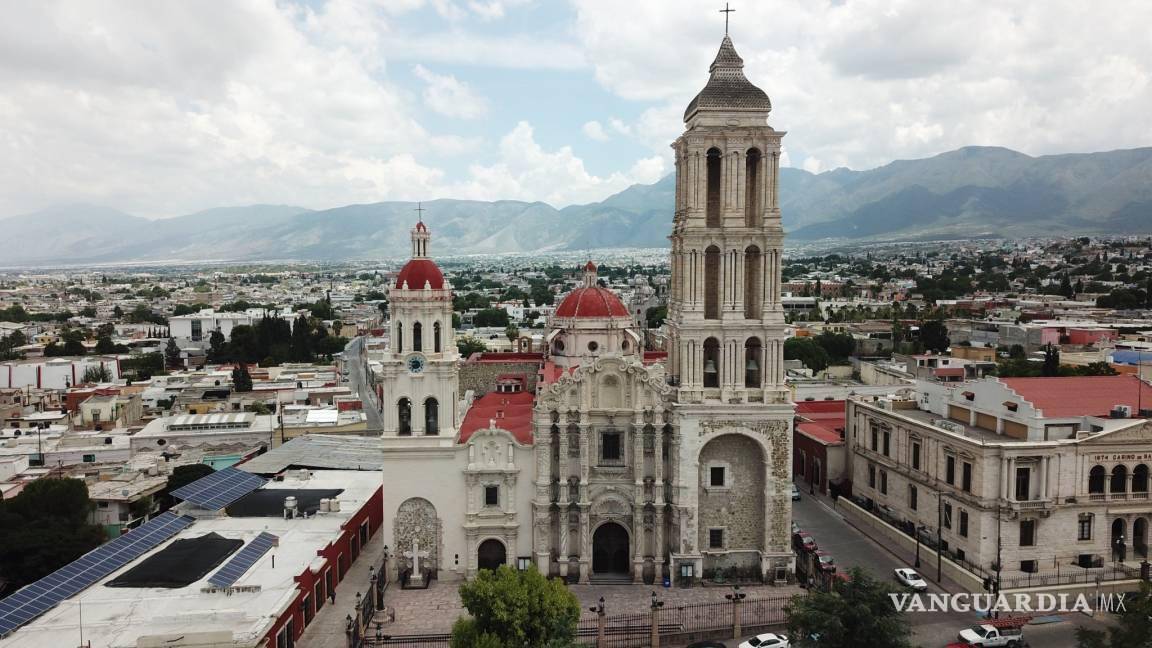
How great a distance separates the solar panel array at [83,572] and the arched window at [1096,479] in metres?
42.0

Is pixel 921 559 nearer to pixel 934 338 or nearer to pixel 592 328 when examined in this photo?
pixel 592 328

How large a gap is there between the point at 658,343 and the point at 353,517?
6098 centimetres

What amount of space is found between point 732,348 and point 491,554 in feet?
49.0

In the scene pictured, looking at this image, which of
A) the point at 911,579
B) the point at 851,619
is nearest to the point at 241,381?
the point at 911,579

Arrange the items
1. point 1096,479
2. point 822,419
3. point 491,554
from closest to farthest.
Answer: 1. point 1096,479
2. point 491,554
3. point 822,419

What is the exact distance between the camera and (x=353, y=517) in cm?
4109

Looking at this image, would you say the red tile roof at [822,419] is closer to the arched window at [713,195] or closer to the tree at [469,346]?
the arched window at [713,195]

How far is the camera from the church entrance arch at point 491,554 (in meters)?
39.1

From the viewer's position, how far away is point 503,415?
146 ft

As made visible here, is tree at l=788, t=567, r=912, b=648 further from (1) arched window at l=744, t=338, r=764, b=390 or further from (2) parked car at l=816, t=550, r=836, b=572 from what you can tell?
(1) arched window at l=744, t=338, r=764, b=390

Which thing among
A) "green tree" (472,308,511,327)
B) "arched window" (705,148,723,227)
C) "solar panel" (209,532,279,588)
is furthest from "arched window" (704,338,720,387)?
"green tree" (472,308,511,327)

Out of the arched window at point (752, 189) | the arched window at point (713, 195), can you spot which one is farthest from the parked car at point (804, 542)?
the arched window at point (713, 195)

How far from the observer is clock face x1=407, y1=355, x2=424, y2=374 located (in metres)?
39.2

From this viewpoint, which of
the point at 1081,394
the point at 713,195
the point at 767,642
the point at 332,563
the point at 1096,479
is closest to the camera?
the point at 767,642
